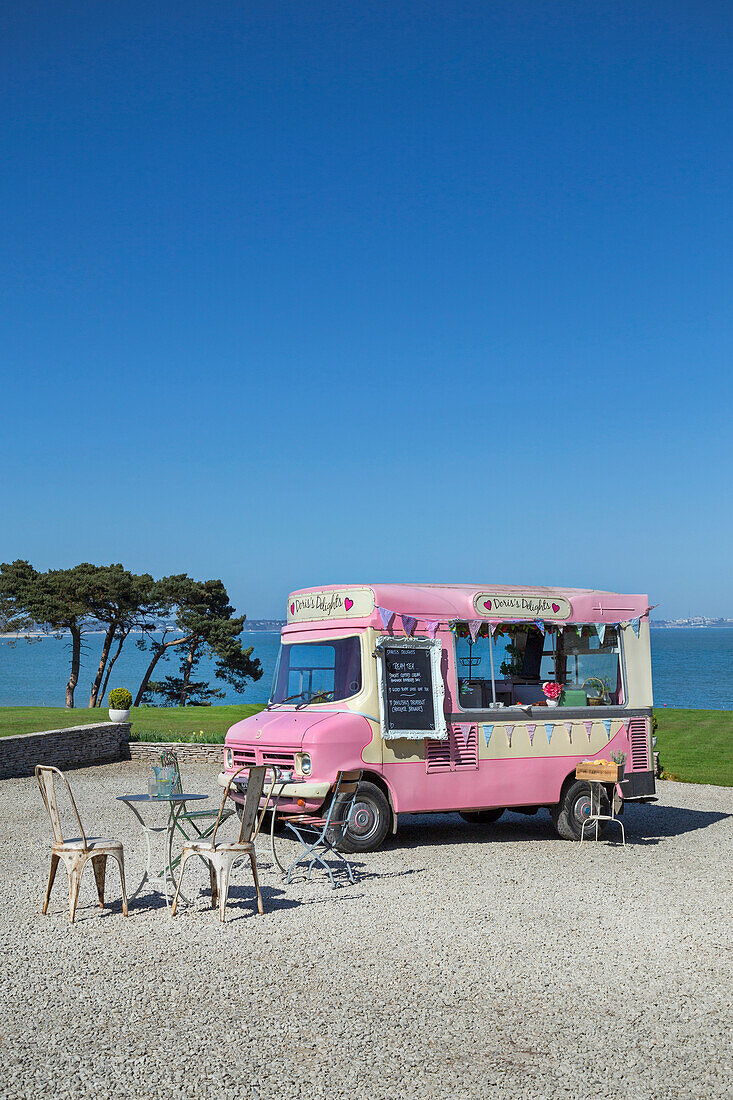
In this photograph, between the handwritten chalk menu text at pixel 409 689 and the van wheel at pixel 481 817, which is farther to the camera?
the van wheel at pixel 481 817

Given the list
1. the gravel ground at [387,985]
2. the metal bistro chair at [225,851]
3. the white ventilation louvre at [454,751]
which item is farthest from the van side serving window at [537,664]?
the metal bistro chair at [225,851]

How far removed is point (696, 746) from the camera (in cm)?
2197

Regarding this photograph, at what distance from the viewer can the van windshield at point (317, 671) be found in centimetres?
1109

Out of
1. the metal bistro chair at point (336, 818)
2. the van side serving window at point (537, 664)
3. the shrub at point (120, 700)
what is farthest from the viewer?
the shrub at point (120, 700)

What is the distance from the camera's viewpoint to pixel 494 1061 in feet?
16.3

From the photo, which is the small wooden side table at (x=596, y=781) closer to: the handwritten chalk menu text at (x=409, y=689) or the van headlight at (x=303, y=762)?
the handwritten chalk menu text at (x=409, y=689)

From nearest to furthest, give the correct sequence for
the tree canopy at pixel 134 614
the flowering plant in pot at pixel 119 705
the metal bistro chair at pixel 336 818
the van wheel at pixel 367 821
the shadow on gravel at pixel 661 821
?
the metal bistro chair at pixel 336 818 → the van wheel at pixel 367 821 → the shadow on gravel at pixel 661 821 → the flowering plant in pot at pixel 119 705 → the tree canopy at pixel 134 614

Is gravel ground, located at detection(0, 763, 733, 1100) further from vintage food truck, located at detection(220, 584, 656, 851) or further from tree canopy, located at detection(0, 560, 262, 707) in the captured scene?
tree canopy, located at detection(0, 560, 262, 707)

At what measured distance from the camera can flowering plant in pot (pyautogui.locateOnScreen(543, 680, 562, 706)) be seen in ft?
40.6

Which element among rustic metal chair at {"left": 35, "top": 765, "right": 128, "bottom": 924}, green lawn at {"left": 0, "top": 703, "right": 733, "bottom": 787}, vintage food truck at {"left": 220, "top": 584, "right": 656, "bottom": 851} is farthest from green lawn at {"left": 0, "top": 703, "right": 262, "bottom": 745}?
rustic metal chair at {"left": 35, "top": 765, "right": 128, "bottom": 924}

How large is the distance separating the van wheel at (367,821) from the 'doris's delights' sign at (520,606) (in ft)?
8.16

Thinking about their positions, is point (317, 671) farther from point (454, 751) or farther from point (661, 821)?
point (661, 821)

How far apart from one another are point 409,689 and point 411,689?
0.09 ft

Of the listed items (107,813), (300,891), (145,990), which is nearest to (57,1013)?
(145,990)
